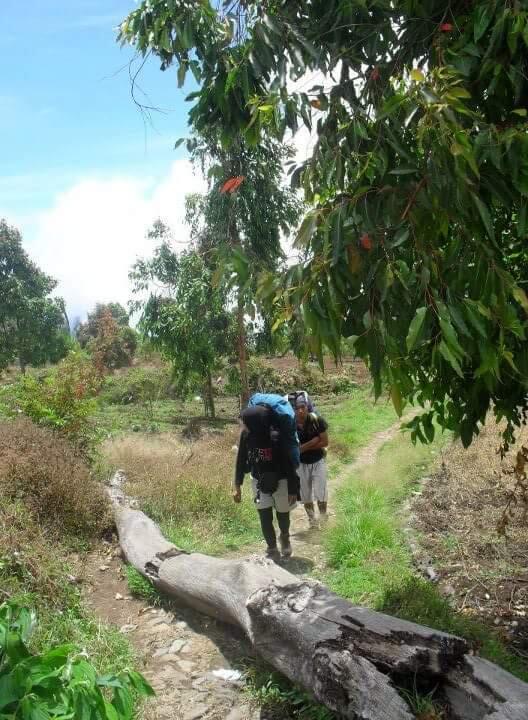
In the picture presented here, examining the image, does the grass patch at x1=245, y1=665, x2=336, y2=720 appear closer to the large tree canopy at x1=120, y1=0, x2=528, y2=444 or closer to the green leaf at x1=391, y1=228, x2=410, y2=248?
the large tree canopy at x1=120, y1=0, x2=528, y2=444

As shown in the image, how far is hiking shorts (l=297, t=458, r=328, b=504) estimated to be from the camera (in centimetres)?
758

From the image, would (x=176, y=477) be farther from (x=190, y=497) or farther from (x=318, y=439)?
(x=318, y=439)

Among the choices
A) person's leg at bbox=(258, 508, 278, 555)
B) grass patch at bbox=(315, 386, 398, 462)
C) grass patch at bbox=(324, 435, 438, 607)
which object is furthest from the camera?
grass patch at bbox=(315, 386, 398, 462)

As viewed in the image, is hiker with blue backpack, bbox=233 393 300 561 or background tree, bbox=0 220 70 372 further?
background tree, bbox=0 220 70 372

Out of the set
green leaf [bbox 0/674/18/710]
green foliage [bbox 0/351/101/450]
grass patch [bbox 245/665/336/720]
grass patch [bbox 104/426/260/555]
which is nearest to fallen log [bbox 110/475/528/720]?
grass patch [bbox 245/665/336/720]

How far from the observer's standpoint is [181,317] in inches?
598

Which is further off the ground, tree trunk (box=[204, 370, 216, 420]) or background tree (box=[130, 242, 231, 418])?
background tree (box=[130, 242, 231, 418])

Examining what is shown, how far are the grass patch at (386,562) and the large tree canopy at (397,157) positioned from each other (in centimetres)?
169

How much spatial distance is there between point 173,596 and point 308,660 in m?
2.16

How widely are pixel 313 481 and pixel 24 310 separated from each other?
24.7 meters

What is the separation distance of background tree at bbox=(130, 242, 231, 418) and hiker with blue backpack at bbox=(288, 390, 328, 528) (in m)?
6.86

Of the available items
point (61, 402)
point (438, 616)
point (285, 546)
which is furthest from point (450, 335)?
point (61, 402)

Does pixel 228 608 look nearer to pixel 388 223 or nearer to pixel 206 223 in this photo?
pixel 388 223

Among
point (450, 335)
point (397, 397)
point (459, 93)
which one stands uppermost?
point (459, 93)
